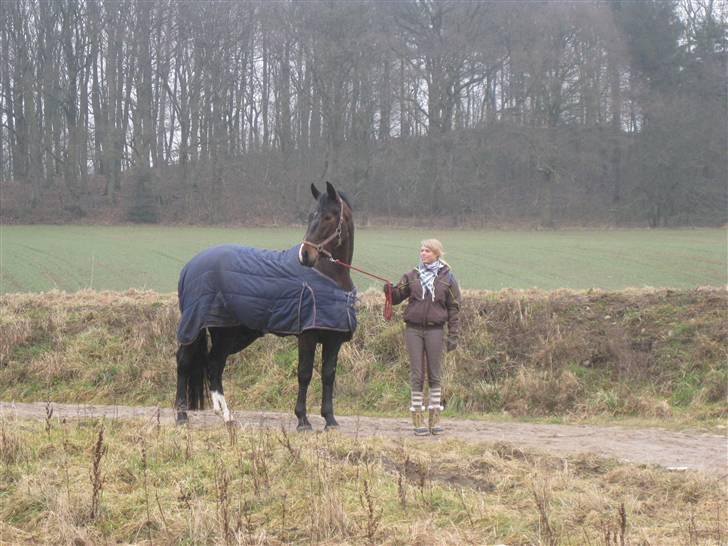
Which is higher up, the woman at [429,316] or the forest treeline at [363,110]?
the forest treeline at [363,110]

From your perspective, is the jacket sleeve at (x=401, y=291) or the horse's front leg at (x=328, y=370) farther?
the jacket sleeve at (x=401, y=291)

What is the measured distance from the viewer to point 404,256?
28.2 metres

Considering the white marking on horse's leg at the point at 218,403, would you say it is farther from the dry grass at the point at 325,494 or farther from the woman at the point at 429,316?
the woman at the point at 429,316

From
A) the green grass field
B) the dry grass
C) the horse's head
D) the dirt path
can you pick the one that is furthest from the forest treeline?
the dry grass

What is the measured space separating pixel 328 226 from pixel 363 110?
130 feet

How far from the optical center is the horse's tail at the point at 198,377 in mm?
9656

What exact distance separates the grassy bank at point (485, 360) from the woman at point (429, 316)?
2.65m

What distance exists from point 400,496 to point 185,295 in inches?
180

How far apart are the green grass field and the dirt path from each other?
868 cm

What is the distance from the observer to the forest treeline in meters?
46.5

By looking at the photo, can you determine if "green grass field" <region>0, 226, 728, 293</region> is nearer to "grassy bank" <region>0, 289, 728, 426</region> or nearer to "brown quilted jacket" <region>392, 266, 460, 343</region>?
"grassy bank" <region>0, 289, 728, 426</region>

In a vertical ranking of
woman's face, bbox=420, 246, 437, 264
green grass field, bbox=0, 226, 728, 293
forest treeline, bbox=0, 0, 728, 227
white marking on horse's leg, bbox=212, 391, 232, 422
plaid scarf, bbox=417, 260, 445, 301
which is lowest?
white marking on horse's leg, bbox=212, 391, 232, 422

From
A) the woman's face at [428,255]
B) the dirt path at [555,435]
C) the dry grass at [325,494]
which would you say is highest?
the woman's face at [428,255]

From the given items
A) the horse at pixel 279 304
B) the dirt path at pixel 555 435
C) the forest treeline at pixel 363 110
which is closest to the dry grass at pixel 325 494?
the dirt path at pixel 555 435
